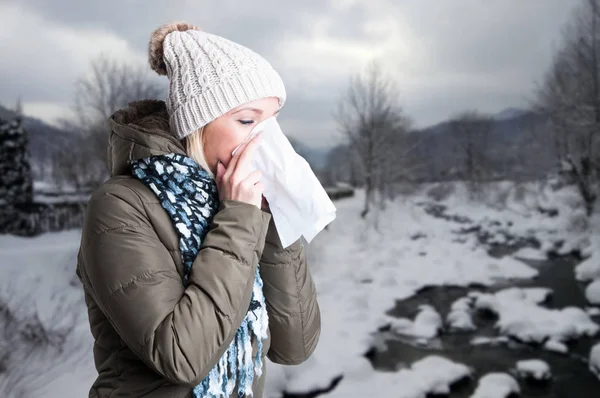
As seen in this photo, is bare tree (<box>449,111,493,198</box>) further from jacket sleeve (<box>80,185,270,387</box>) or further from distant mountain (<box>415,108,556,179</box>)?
jacket sleeve (<box>80,185,270,387</box>)

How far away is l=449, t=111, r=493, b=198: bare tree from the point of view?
50.7 feet

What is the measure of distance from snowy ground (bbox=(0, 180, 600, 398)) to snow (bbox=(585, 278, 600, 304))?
33mm

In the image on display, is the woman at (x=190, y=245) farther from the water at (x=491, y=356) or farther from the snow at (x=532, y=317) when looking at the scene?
the snow at (x=532, y=317)

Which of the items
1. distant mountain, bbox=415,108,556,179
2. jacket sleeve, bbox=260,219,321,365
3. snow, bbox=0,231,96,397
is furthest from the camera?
distant mountain, bbox=415,108,556,179

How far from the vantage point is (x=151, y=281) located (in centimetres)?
66

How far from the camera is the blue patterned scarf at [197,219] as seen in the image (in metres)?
0.77

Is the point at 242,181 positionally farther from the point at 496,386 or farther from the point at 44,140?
the point at 44,140

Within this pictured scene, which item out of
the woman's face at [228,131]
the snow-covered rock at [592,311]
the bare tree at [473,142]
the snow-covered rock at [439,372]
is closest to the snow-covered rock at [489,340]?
the snow-covered rock at [439,372]

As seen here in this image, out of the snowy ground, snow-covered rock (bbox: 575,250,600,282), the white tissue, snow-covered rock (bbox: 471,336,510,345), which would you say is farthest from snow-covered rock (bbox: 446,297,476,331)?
the white tissue

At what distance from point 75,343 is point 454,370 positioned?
10.8 feet

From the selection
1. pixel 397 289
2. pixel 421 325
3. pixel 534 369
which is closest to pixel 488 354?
pixel 534 369

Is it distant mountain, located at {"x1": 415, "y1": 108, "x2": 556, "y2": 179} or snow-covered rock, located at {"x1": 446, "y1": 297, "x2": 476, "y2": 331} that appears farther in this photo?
distant mountain, located at {"x1": 415, "y1": 108, "x2": 556, "y2": 179}

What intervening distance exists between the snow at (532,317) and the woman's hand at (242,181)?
482 centimetres

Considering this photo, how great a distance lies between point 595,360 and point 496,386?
3.85ft
